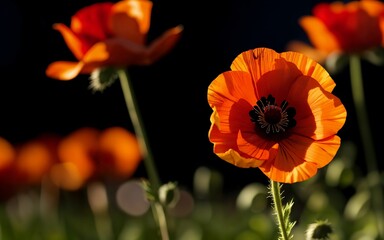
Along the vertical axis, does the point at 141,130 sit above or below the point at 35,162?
above

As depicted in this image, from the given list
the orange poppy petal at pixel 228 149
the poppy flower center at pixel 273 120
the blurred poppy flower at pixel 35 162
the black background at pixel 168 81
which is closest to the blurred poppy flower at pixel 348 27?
the poppy flower center at pixel 273 120

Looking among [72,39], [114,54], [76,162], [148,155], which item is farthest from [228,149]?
[76,162]

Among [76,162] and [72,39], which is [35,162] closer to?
[76,162]

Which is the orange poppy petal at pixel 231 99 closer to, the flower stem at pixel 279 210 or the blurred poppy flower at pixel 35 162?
the flower stem at pixel 279 210

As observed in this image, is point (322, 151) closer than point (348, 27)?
Yes

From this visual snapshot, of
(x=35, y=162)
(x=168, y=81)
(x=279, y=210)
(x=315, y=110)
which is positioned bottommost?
(x=168, y=81)

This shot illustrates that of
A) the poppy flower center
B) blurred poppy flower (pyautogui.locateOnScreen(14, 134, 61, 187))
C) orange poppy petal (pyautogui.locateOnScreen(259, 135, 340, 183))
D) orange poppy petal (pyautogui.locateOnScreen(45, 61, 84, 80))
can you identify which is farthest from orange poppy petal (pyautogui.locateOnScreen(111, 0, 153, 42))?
blurred poppy flower (pyautogui.locateOnScreen(14, 134, 61, 187))

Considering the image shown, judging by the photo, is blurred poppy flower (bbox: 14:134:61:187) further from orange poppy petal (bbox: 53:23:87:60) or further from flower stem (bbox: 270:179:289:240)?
flower stem (bbox: 270:179:289:240)
